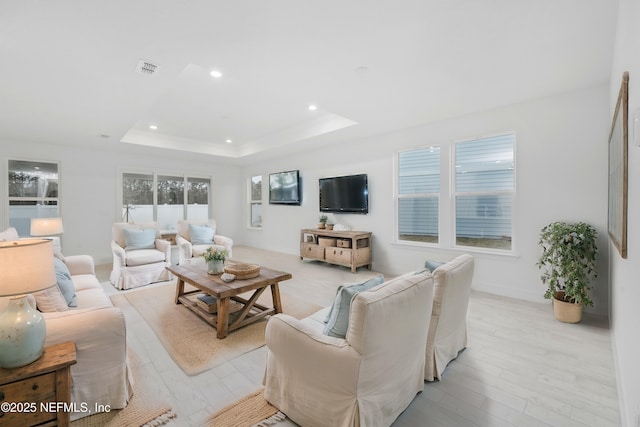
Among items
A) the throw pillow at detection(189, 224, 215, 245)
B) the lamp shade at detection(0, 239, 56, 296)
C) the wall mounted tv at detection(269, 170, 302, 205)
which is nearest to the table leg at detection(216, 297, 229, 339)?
the lamp shade at detection(0, 239, 56, 296)

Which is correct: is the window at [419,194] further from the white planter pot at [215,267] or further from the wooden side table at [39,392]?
the wooden side table at [39,392]

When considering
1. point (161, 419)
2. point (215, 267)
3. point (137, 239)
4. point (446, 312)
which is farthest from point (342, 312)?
point (137, 239)

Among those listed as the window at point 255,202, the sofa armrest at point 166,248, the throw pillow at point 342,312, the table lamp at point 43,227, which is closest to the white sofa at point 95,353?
the throw pillow at point 342,312

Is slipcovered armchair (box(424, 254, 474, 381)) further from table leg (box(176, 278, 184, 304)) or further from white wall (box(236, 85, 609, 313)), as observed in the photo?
table leg (box(176, 278, 184, 304))

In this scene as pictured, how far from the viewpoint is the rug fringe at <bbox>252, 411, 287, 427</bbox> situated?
163 cm

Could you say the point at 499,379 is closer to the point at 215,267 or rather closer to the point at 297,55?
the point at 215,267

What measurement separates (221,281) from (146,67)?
2.16m

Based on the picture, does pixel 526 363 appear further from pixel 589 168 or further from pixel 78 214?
pixel 78 214

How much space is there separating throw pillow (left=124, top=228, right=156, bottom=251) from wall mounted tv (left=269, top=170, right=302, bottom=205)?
3.11 metres

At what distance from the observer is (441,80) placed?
121 inches

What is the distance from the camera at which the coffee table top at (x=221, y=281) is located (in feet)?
8.90

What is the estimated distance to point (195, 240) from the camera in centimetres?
546

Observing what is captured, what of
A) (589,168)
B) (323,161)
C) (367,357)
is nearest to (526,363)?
(367,357)

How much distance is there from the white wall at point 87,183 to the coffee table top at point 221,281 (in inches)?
163
